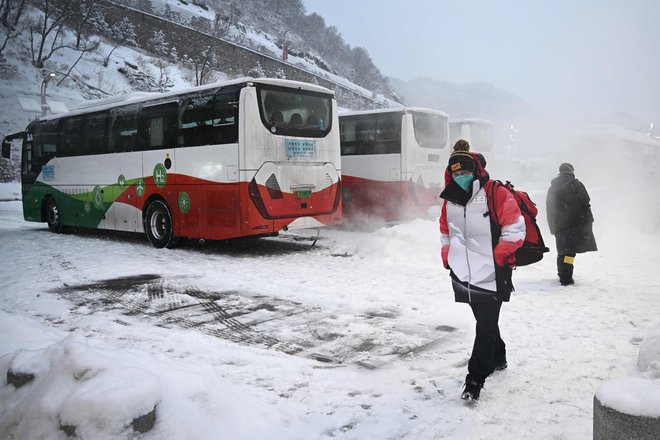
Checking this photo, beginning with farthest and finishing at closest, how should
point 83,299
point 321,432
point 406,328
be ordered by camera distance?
1. point 83,299
2. point 406,328
3. point 321,432

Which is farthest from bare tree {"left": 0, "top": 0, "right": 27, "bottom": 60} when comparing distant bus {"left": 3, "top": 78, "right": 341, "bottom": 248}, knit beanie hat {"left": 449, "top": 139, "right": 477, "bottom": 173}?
knit beanie hat {"left": 449, "top": 139, "right": 477, "bottom": 173}

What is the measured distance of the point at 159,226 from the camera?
11836 mm

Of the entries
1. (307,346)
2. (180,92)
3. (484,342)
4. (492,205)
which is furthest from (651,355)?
(180,92)

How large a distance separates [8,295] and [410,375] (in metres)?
5.57

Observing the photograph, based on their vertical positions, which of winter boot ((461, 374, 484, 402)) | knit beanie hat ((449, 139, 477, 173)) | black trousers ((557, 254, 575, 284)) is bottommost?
winter boot ((461, 374, 484, 402))

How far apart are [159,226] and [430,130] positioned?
7.79 meters

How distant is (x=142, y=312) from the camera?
6.32 m

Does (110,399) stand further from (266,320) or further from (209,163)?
(209,163)

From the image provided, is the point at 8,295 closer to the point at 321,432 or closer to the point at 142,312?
the point at 142,312

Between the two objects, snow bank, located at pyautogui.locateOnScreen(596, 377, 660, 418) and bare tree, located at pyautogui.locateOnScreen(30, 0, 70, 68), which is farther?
bare tree, located at pyautogui.locateOnScreen(30, 0, 70, 68)

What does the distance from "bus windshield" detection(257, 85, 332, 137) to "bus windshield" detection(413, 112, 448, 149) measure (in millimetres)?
4106

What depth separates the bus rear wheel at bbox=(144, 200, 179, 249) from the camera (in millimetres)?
11359

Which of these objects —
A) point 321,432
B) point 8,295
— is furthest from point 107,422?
point 8,295

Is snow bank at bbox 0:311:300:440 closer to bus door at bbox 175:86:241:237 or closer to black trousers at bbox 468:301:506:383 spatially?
black trousers at bbox 468:301:506:383
